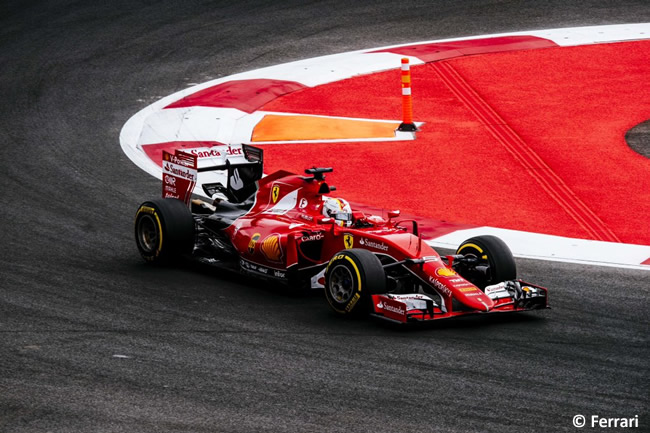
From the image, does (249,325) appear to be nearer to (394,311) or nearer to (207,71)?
(394,311)

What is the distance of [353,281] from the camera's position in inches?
387

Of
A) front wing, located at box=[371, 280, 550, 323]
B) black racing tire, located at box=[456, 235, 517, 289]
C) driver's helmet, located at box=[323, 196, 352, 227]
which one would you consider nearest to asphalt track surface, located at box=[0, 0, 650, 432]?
front wing, located at box=[371, 280, 550, 323]

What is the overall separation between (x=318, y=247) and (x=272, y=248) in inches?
17.5

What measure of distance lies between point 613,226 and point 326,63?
7.78 meters

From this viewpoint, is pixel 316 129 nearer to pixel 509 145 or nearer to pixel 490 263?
pixel 509 145

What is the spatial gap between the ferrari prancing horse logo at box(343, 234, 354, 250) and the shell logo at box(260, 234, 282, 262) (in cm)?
65

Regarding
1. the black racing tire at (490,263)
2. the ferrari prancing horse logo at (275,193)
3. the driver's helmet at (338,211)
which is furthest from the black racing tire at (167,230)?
the black racing tire at (490,263)

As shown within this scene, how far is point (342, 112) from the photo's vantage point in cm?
1719

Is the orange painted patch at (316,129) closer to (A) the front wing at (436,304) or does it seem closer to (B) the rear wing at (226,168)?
(B) the rear wing at (226,168)

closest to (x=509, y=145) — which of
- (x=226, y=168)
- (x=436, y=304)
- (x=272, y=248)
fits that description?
(x=226, y=168)

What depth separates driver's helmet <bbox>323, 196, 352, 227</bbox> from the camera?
10922 millimetres

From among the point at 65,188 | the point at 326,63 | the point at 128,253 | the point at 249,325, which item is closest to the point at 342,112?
the point at 326,63

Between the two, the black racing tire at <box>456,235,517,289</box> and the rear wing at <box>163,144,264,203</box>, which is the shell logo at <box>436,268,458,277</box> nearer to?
the black racing tire at <box>456,235,517,289</box>

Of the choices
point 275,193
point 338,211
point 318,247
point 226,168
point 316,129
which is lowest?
point 318,247
